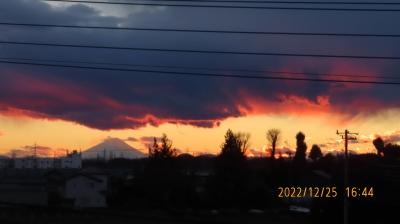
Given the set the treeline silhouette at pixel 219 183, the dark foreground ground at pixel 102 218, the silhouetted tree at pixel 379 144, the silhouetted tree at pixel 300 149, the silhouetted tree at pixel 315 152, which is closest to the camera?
the dark foreground ground at pixel 102 218

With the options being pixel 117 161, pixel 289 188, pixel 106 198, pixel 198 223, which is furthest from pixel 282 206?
pixel 117 161

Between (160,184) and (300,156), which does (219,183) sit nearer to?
(160,184)

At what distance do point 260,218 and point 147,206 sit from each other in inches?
845

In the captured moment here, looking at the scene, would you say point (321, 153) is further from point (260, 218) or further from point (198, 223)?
point (198, 223)

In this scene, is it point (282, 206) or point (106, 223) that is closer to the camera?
point (106, 223)

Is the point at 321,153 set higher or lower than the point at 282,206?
higher

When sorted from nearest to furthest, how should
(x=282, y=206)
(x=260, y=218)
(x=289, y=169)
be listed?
(x=260, y=218), (x=282, y=206), (x=289, y=169)

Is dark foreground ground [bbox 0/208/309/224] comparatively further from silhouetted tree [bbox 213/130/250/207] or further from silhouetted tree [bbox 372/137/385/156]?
silhouetted tree [bbox 372/137/385/156]

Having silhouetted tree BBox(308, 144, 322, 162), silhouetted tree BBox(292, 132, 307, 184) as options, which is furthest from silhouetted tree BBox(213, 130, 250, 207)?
silhouetted tree BBox(308, 144, 322, 162)

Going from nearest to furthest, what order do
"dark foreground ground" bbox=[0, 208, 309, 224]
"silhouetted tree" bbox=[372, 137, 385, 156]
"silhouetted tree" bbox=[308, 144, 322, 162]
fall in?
"dark foreground ground" bbox=[0, 208, 309, 224], "silhouetted tree" bbox=[372, 137, 385, 156], "silhouetted tree" bbox=[308, 144, 322, 162]

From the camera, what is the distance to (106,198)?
96625mm

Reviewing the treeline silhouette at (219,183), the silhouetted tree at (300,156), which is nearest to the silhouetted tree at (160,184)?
the treeline silhouette at (219,183)

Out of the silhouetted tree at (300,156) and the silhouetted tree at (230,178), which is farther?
the silhouetted tree at (300,156)

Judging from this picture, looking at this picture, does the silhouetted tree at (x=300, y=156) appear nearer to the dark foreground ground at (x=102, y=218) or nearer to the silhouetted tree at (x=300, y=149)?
the silhouetted tree at (x=300, y=149)
